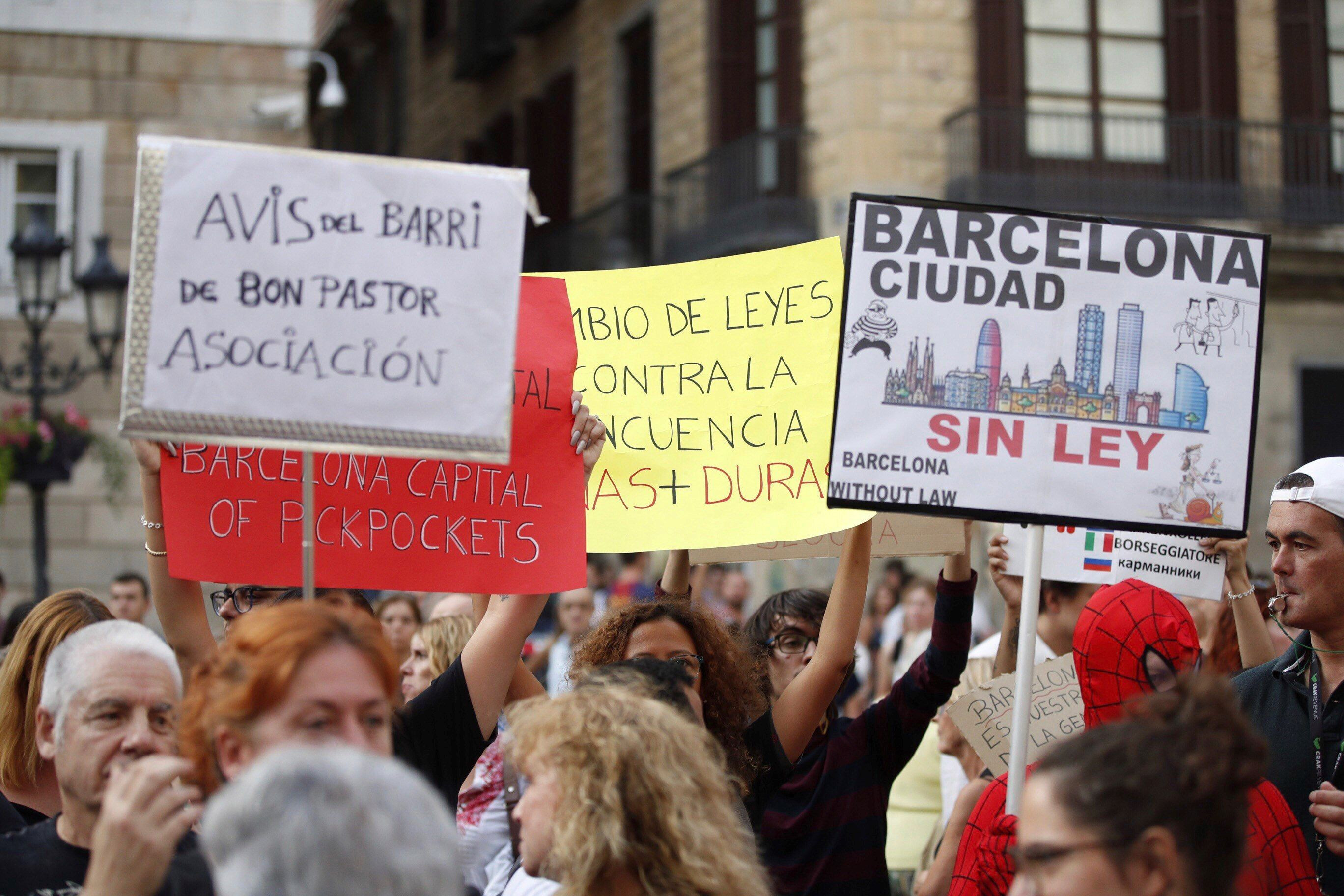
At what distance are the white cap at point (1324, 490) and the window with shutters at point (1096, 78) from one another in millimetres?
11386

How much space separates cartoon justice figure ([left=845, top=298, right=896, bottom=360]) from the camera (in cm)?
336

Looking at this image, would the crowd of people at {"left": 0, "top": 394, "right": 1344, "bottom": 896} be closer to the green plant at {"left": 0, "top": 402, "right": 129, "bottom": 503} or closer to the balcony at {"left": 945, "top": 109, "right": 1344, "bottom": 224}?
the green plant at {"left": 0, "top": 402, "right": 129, "bottom": 503}

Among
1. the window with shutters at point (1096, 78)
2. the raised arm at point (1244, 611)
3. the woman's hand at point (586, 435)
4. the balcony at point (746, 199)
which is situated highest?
the window with shutters at point (1096, 78)

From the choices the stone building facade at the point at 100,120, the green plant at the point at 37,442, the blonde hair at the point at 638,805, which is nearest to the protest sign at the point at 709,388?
the blonde hair at the point at 638,805

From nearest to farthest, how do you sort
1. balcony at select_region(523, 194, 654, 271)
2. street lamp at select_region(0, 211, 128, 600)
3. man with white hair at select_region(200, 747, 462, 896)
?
man with white hair at select_region(200, 747, 462, 896) < street lamp at select_region(0, 211, 128, 600) < balcony at select_region(523, 194, 654, 271)

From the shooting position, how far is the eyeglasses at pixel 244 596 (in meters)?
3.88

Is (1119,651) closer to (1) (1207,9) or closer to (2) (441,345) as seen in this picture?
(2) (441,345)

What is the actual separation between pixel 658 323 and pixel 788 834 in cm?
147

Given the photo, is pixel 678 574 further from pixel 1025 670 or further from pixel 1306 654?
pixel 1306 654

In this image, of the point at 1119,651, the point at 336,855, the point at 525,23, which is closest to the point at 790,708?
the point at 1119,651

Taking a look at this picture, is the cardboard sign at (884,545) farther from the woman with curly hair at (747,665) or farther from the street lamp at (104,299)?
the street lamp at (104,299)

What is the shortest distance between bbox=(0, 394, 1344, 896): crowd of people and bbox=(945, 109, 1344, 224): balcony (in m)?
10.1

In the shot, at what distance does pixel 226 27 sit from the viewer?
15391mm

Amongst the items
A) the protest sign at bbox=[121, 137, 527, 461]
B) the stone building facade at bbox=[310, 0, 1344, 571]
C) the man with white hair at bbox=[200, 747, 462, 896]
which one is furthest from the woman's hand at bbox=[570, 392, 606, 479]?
the stone building facade at bbox=[310, 0, 1344, 571]
